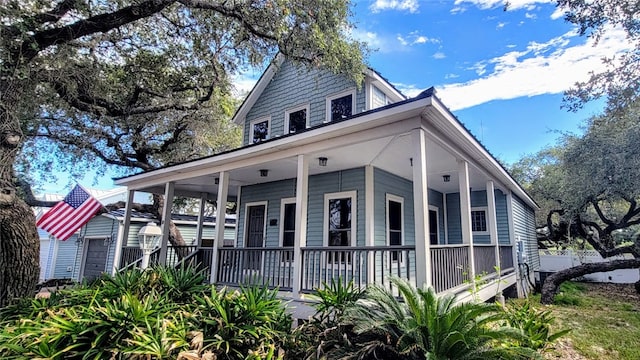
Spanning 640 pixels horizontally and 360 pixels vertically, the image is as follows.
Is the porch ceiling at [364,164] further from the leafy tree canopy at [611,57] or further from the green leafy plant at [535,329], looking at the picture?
the leafy tree canopy at [611,57]

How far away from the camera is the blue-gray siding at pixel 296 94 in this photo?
9664 millimetres

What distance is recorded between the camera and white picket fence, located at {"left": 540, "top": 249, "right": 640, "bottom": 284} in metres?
14.4

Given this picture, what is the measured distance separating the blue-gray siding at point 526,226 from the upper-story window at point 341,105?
6513 mm

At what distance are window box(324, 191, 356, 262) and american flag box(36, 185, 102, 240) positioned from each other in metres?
8.46

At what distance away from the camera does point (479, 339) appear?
11.3 feet

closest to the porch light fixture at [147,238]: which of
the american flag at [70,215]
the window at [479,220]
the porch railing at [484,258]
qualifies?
the porch railing at [484,258]

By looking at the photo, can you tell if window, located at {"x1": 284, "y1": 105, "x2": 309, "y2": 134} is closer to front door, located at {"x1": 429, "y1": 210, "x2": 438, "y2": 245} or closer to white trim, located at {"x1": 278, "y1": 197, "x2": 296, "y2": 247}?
white trim, located at {"x1": 278, "y1": 197, "x2": 296, "y2": 247}

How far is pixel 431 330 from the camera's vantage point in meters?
3.46

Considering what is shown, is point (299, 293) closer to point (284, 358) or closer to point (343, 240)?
point (284, 358)

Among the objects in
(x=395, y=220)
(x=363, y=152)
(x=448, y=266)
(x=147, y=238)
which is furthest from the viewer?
(x=395, y=220)

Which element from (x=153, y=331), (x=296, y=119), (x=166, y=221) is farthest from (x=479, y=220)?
(x=153, y=331)

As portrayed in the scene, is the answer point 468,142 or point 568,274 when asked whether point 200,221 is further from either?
point 568,274

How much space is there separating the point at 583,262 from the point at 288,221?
15.1 metres

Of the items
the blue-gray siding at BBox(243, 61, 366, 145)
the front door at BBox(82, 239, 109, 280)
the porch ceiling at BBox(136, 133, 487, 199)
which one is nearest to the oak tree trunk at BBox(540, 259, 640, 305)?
the porch ceiling at BBox(136, 133, 487, 199)
